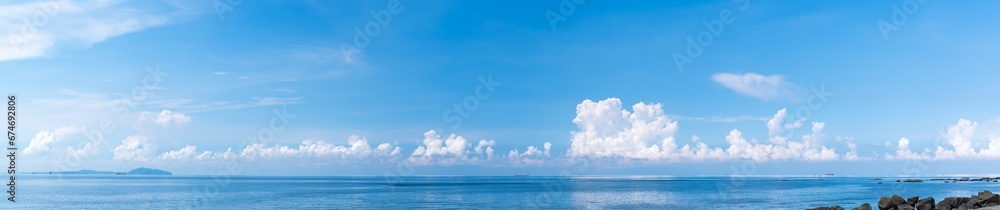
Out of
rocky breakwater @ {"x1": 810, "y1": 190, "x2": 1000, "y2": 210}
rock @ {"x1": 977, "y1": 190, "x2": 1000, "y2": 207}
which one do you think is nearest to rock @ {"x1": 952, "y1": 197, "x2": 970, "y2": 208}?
rocky breakwater @ {"x1": 810, "y1": 190, "x2": 1000, "y2": 210}

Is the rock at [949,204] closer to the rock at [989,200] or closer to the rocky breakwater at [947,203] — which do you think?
the rocky breakwater at [947,203]

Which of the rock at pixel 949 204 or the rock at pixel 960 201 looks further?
the rock at pixel 960 201

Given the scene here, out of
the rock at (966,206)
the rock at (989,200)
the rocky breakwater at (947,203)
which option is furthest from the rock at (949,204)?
the rock at (989,200)

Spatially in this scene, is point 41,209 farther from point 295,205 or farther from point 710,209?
point 710,209

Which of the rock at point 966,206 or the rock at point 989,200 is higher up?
the rock at point 989,200

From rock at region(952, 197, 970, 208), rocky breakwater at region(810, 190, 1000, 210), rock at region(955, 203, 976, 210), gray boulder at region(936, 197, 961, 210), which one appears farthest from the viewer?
rock at region(952, 197, 970, 208)

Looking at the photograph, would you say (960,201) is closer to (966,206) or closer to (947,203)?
(947,203)

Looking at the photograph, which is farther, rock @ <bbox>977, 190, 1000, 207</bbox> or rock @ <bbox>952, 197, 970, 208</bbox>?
rock @ <bbox>952, 197, 970, 208</bbox>

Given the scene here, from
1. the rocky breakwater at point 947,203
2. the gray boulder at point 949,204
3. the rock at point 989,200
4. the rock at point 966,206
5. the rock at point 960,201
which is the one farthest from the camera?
the rock at point 960,201

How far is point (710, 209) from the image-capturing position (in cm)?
7700

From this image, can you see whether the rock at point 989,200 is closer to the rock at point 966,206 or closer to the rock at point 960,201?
the rock at point 966,206

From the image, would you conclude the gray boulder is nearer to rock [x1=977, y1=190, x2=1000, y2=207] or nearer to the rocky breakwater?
the rocky breakwater

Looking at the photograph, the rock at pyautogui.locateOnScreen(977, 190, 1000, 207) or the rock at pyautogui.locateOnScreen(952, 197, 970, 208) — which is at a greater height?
the rock at pyautogui.locateOnScreen(977, 190, 1000, 207)

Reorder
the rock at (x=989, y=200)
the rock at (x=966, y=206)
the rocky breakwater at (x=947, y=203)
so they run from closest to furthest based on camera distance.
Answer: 1. the rock at (x=966, y=206)
2. the rock at (x=989, y=200)
3. the rocky breakwater at (x=947, y=203)
